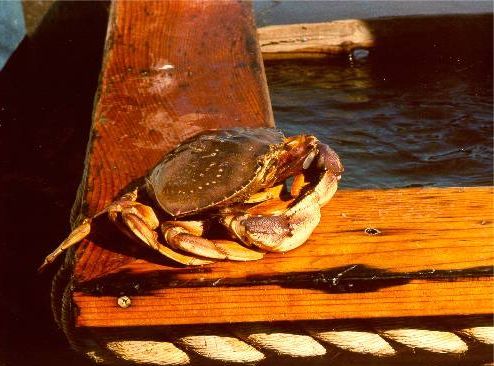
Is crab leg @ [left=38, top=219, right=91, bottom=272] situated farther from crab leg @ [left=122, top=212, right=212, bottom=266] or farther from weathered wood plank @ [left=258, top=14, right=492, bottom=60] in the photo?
weathered wood plank @ [left=258, top=14, right=492, bottom=60]

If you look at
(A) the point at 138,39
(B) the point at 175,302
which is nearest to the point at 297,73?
(A) the point at 138,39

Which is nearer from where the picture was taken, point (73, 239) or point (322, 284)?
point (322, 284)

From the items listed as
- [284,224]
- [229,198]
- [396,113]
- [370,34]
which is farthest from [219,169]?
[370,34]

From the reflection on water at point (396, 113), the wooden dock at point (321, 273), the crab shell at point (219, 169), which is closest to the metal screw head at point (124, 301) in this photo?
the wooden dock at point (321, 273)

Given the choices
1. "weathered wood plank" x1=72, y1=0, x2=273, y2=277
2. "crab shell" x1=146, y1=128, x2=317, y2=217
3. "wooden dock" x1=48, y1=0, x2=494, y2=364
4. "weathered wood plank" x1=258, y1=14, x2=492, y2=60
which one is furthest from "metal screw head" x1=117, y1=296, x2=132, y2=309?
"weathered wood plank" x1=258, y1=14, x2=492, y2=60

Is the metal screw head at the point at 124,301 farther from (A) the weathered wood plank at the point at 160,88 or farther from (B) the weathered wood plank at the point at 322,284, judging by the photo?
(A) the weathered wood plank at the point at 160,88

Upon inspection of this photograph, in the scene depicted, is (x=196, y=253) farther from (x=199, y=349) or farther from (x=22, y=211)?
(x=22, y=211)

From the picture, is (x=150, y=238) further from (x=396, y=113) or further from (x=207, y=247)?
(x=396, y=113)
